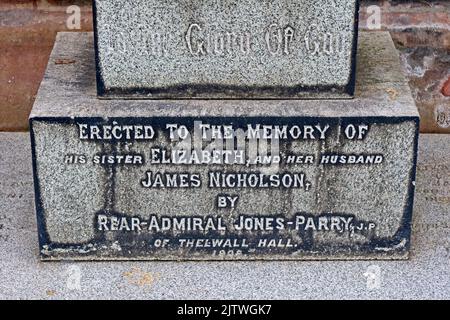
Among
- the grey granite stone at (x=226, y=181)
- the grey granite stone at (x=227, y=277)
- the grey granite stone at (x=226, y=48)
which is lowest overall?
the grey granite stone at (x=227, y=277)

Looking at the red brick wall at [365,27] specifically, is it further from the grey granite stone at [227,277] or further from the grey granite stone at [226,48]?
the grey granite stone at [226,48]

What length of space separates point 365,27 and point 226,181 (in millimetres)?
1370

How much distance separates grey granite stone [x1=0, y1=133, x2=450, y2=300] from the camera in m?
3.91

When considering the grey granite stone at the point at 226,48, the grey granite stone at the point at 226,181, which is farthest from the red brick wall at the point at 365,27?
the grey granite stone at the point at 226,48

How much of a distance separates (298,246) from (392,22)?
140cm

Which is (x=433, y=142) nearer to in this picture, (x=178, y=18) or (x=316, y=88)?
(x=316, y=88)

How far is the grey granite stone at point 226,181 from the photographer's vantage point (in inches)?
155

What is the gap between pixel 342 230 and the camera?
4.06 metres

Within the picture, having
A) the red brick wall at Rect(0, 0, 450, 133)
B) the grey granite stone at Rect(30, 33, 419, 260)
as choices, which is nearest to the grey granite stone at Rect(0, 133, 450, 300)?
the grey granite stone at Rect(30, 33, 419, 260)

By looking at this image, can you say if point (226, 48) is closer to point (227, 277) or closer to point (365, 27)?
point (227, 277)

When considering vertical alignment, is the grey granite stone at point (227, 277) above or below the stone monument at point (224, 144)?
below

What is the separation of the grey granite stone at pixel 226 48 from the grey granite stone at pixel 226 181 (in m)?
0.06

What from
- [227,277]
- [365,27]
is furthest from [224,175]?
[365,27]

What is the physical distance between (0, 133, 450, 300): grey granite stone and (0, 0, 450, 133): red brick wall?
3.21ft
